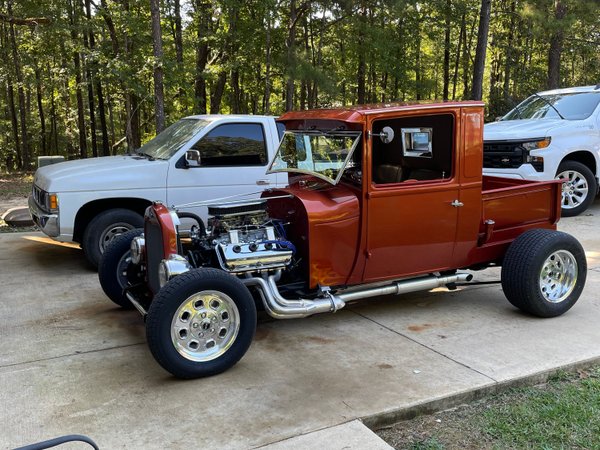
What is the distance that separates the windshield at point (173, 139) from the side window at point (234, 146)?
21 centimetres

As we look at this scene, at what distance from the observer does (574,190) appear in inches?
392

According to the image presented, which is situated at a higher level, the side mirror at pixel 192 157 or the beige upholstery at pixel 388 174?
the side mirror at pixel 192 157

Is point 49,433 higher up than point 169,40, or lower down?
lower down

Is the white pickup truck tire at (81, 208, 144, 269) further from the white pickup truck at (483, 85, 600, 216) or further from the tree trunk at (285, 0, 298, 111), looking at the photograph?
the tree trunk at (285, 0, 298, 111)

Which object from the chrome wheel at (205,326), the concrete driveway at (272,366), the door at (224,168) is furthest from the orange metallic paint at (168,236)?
the door at (224,168)

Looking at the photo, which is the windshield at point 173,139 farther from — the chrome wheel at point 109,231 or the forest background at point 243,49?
the forest background at point 243,49

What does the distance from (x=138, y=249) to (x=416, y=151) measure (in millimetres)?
2683

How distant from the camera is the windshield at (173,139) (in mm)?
6984

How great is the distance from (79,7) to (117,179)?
15348mm

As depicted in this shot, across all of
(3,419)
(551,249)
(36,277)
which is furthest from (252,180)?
(3,419)

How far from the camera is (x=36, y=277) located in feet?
21.5

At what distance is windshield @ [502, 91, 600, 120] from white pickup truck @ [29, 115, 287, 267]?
582cm

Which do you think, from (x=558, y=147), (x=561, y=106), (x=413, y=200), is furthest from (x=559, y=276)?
(x=561, y=106)

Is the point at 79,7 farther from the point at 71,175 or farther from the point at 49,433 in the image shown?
the point at 49,433
